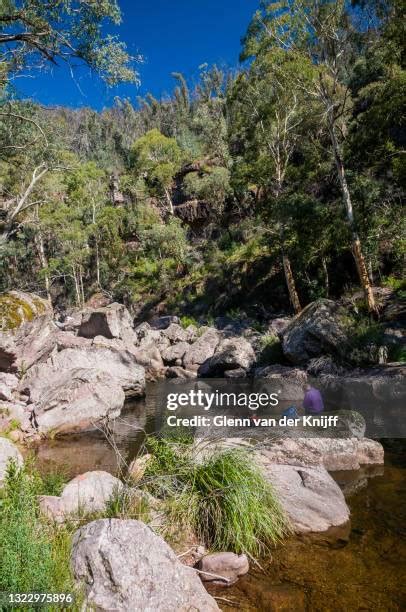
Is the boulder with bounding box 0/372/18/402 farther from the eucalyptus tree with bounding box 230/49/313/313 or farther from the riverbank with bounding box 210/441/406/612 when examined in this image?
the eucalyptus tree with bounding box 230/49/313/313

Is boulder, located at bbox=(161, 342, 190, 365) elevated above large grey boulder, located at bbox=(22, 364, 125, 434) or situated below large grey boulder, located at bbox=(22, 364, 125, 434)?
above

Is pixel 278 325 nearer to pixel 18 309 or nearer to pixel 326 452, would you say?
pixel 18 309

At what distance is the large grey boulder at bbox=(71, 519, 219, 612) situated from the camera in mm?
3404

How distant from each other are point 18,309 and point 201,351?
8753mm

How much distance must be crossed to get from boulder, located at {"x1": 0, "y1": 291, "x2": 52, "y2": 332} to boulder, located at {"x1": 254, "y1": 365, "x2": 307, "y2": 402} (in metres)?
8.08

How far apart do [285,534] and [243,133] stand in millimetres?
22645

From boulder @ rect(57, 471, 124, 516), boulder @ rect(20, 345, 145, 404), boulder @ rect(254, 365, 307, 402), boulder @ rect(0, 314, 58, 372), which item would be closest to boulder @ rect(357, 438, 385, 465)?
boulder @ rect(57, 471, 124, 516)

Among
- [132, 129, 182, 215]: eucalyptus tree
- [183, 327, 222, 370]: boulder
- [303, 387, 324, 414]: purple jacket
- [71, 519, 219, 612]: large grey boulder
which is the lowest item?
[71, 519, 219, 612]: large grey boulder

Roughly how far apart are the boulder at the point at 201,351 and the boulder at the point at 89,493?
42.9 ft

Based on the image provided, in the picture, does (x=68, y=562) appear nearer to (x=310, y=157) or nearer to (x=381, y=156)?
(x=381, y=156)

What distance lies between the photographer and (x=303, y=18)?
15.4m

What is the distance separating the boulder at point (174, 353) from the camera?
787 inches

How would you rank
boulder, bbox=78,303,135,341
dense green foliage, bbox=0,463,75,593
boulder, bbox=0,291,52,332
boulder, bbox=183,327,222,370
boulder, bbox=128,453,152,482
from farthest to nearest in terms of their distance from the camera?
boulder, bbox=78,303,135,341 < boulder, bbox=183,327,222,370 < boulder, bbox=0,291,52,332 < boulder, bbox=128,453,152,482 < dense green foliage, bbox=0,463,75,593

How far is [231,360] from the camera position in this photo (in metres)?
16.2
